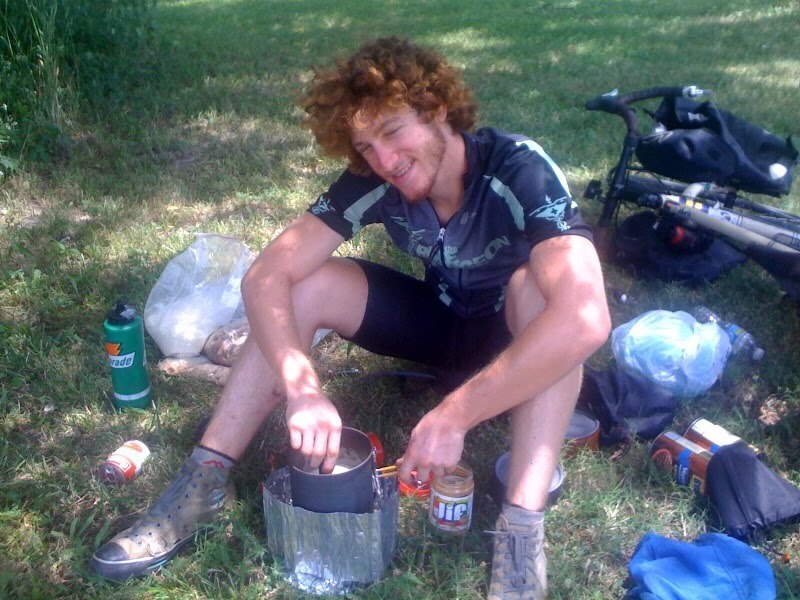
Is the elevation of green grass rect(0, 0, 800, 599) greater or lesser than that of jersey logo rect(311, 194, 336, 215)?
lesser

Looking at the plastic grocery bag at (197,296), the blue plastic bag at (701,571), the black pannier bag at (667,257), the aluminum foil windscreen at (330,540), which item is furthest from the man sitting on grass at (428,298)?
the black pannier bag at (667,257)

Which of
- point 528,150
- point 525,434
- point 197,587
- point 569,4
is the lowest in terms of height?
point 569,4

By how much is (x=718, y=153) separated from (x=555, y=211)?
1.90m

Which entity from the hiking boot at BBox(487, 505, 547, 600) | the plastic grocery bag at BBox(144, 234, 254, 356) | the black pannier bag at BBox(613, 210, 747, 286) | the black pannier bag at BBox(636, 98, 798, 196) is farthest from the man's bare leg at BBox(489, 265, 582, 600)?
the black pannier bag at BBox(636, 98, 798, 196)

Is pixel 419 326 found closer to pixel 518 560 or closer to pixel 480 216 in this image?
pixel 480 216

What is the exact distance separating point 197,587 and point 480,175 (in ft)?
4.55

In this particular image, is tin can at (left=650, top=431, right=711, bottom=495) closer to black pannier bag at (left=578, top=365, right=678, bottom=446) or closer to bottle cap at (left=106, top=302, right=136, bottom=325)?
black pannier bag at (left=578, top=365, right=678, bottom=446)

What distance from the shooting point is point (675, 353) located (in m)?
2.87

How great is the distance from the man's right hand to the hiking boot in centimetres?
51

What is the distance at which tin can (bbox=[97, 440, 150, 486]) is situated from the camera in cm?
245

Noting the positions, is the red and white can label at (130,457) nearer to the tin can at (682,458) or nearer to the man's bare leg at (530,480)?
the man's bare leg at (530,480)

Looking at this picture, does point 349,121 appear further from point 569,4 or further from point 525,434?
point 569,4

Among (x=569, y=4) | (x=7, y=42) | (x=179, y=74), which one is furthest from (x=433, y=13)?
(x=7, y=42)

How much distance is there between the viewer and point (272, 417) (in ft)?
9.07
